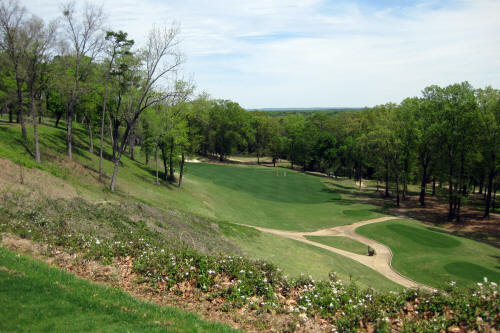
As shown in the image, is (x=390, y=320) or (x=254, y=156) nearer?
(x=390, y=320)

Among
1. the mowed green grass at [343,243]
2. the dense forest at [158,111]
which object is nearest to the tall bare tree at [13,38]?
the dense forest at [158,111]

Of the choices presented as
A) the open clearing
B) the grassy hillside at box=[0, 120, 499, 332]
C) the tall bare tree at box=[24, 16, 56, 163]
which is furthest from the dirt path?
the tall bare tree at box=[24, 16, 56, 163]

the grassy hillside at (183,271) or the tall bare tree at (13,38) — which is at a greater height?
the tall bare tree at (13,38)

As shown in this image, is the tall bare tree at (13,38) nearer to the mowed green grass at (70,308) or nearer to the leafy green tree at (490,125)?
the mowed green grass at (70,308)

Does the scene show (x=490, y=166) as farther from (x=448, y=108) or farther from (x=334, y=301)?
(x=334, y=301)

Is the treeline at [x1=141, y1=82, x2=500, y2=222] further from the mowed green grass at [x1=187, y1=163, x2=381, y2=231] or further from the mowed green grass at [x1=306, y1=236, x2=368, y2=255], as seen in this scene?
the mowed green grass at [x1=306, y1=236, x2=368, y2=255]

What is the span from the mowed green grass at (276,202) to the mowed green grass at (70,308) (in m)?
25.5

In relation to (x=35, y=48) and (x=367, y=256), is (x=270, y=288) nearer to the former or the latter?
(x=367, y=256)

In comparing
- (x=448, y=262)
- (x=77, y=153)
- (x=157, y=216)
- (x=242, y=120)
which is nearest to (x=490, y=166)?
(x=448, y=262)

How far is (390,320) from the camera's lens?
8391 mm

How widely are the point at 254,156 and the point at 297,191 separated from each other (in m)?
58.5

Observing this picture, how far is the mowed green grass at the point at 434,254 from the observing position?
72.9 ft

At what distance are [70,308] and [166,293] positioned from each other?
8.73 ft

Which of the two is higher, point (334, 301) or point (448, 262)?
point (334, 301)
